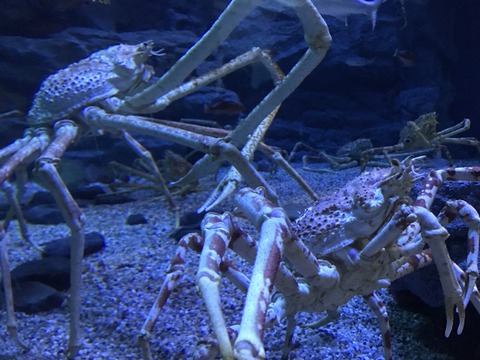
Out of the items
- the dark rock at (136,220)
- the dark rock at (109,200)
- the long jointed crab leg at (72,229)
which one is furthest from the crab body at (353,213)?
the dark rock at (109,200)

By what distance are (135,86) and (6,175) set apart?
48.3 inches

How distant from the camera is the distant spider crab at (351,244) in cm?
116

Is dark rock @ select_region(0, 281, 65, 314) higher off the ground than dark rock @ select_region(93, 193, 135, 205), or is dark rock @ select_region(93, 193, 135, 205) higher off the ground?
dark rock @ select_region(0, 281, 65, 314)

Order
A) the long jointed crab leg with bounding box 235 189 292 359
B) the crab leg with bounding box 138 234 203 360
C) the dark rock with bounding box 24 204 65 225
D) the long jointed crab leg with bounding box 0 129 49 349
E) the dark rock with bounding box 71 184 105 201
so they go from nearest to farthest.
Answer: the long jointed crab leg with bounding box 235 189 292 359, the crab leg with bounding box 138 234 203 360, the long jointed crab leg with bounding box 0 129 49 349, the dark rock with bounding box 24 204 65 225, the dark rock with bounding box 71 184 105 201

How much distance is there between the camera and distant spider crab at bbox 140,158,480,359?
1.16 meters

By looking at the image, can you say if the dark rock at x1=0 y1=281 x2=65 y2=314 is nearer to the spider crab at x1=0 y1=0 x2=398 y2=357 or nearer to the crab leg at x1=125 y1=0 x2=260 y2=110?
the spider crab at x1=0 y1=0 x2=398 y2=357

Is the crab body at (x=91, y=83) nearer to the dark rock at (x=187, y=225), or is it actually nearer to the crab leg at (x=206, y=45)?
the crab leg at (x=206, y=45)

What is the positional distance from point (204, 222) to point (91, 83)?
2.11 m

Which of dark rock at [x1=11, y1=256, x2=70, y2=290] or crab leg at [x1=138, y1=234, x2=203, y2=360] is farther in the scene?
dark rock at [x1=11, y1=256, x2=70, y2=290]

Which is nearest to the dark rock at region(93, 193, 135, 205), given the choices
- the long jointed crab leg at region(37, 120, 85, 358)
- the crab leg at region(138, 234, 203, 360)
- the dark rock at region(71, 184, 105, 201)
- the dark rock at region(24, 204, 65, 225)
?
the dark rock at region(71, 184, 105, 201)

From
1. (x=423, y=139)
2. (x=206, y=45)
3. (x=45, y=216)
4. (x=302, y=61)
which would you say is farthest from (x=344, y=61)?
(x=302, y=61)

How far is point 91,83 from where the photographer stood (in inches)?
115

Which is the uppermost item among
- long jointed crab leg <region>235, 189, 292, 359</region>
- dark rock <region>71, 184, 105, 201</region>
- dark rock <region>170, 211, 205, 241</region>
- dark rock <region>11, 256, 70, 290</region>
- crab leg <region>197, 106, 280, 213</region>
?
long jointed crab leg <region>235, 189, 292, 359</region>

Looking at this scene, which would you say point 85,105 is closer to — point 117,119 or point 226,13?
point 117,119
